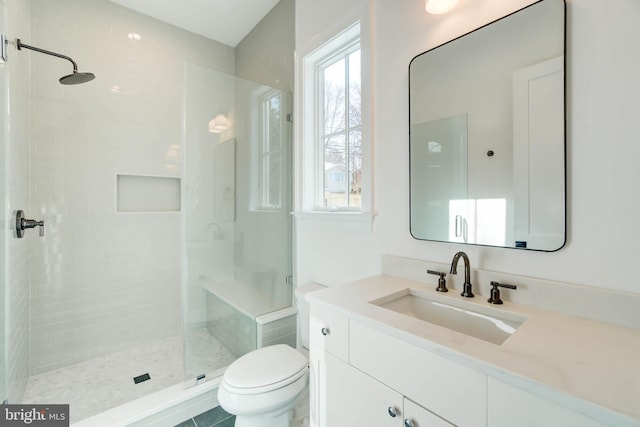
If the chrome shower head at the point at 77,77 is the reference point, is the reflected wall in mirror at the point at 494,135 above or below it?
below

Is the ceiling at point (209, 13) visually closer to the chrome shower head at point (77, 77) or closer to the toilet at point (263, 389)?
the chrome shower head at point (77, 77)

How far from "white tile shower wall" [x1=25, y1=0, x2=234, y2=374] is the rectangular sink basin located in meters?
1.83

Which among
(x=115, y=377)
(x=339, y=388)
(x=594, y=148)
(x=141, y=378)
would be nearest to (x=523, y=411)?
(x=339, y=388)

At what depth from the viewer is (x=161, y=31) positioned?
251cm

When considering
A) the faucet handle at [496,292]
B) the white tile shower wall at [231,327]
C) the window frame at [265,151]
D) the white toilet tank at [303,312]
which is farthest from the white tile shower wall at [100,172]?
the faucet handle at [496,292]

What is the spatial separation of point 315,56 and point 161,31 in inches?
63.0

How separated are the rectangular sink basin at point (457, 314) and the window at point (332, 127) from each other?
677mm

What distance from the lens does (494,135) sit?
106 centimetres

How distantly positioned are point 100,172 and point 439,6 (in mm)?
2594

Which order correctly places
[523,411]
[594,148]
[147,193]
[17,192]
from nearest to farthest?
[523,411], [594,148], [17,192], [147,193]

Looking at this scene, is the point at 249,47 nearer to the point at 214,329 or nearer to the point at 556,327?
the point at 214,329

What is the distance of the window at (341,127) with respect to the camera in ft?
5.85

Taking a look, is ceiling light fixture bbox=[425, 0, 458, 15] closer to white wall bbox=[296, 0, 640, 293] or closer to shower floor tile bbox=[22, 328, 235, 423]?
white wall bbox=[296, 0, 640, 293]

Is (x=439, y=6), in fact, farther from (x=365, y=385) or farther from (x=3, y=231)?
(x=3, y=231)
